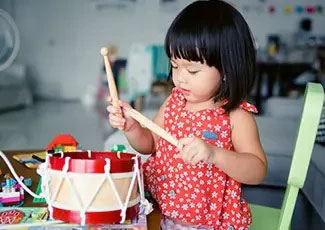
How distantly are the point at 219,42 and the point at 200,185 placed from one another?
27cm

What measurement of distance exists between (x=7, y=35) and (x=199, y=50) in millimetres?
1599

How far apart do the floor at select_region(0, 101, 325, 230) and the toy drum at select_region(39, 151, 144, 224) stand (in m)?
1.22

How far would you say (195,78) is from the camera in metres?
0.84

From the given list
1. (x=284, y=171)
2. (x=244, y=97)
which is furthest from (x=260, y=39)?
(x=244, y=97)

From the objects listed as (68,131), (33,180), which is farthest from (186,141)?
(68,131)

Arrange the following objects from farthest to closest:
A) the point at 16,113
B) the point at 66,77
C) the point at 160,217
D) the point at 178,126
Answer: the point at 66,77
the point at 16,113
the point at 178,126
the point at 160,217

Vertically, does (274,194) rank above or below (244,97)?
below

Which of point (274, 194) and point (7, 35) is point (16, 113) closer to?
point (7, 35)

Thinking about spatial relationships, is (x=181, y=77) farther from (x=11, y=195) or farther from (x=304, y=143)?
(x=11, y=195)

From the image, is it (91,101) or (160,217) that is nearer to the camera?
(160,217)

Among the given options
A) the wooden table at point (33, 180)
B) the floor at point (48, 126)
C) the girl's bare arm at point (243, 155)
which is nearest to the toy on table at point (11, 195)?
the wooden table at point (33, 180)

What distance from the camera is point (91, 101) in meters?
6.86

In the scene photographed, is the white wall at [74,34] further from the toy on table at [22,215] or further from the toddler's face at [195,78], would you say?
the toy on table at [22,215]

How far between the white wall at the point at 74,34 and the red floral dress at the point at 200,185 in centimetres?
607
